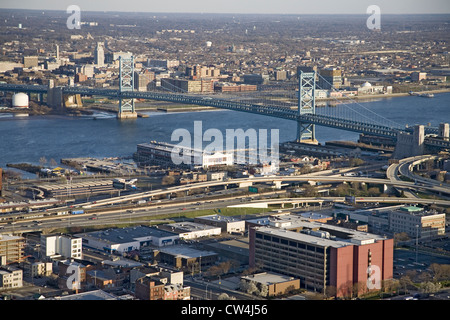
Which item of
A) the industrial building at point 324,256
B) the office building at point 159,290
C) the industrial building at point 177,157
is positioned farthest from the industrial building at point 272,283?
the industrial building at point 177,157

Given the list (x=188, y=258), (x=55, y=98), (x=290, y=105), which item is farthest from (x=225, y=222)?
(x=55, y=98)

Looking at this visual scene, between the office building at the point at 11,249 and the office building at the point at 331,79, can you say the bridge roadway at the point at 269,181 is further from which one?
the office building at the point at 331,79

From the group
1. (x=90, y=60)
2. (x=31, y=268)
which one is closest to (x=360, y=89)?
(x=90, y=60)

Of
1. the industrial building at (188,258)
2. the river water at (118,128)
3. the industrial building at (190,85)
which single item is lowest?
the river water at (118,128)

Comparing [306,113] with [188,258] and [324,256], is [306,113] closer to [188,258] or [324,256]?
[188,258]

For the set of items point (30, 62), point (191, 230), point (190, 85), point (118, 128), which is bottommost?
point (118, 128)

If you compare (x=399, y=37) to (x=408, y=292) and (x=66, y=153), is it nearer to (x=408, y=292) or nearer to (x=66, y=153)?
(x=66, y=153)

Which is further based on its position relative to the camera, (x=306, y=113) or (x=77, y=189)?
(x=306, y=113)
